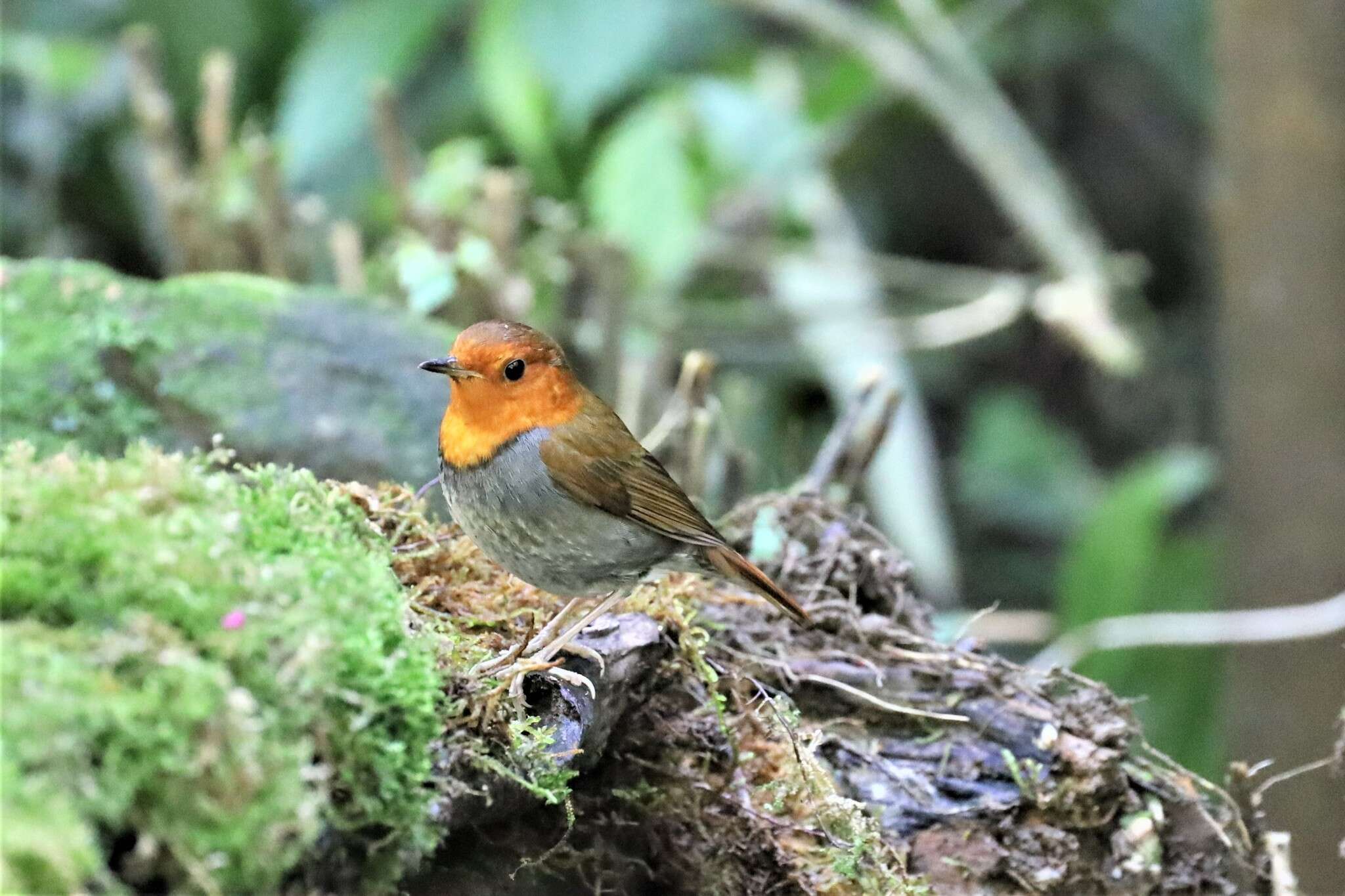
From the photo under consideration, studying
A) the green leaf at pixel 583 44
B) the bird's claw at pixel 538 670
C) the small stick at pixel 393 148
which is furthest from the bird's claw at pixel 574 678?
the green leaf at pixel 583 44

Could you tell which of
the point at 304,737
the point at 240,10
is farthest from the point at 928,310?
the point at 304,737

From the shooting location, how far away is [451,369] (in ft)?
7.80

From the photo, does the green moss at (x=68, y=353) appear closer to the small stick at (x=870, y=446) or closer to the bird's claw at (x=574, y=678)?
the bird's claw at (x=574, y=678)

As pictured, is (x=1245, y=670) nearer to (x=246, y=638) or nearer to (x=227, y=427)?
(x=227, y=427)

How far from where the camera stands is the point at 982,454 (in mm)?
7059

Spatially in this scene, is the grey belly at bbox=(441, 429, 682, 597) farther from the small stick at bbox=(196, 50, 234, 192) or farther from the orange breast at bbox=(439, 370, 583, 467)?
the small stick at bbox=(196, 50, 234, 192)

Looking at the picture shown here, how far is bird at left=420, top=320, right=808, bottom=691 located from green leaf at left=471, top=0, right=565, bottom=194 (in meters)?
2.97

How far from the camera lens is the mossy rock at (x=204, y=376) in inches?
130

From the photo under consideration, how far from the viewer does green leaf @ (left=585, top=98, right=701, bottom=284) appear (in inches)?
197

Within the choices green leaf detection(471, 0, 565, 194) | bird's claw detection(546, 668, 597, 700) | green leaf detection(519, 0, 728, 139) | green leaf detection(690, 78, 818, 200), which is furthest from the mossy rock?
green leaf detection(690, 78, 818, 200)

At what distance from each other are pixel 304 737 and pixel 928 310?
5.86m

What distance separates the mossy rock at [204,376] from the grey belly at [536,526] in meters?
1.08

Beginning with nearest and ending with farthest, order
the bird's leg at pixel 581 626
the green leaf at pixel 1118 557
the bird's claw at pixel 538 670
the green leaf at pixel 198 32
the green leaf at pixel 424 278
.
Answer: the bird's claw at pixel 538 670 < the bird's leg at pixel 581 626 < the green leaf at pixel 424 278 < the green leaf at pixel 1118 557 < the green leaf at pixel 198 32

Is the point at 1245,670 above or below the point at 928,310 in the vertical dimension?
below
